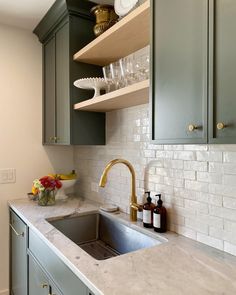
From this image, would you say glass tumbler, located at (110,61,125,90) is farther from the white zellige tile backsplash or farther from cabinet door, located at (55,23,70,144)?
cabinet door, located at (55,23,70,144)

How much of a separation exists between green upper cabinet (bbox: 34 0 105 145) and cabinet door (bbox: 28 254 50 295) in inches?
34.2

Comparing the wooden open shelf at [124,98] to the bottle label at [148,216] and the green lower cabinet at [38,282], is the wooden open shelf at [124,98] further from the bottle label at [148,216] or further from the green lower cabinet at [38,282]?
the green lower cabinet at [38,282]

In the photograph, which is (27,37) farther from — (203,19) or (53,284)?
(53,284)

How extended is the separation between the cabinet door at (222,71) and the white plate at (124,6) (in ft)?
2.30

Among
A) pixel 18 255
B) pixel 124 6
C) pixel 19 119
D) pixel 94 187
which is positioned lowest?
pixel 18 255

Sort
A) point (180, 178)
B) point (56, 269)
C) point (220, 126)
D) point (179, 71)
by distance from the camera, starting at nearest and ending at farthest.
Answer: point (220, 126)
point (179, 71)
point (56, 269)
point (180, 178)

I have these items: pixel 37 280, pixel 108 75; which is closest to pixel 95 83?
pixel 108 75

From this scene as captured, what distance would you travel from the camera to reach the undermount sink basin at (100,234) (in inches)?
61.7

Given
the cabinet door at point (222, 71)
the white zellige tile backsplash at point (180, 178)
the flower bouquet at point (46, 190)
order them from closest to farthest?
the cabinet door at point (222, 71)
the white zellige tile backsplash at point (180, 178)
the flower bouquet at point (46, 190)

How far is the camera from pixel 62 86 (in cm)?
201

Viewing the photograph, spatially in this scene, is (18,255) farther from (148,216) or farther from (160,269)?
(160,269)

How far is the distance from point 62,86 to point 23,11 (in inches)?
26.1

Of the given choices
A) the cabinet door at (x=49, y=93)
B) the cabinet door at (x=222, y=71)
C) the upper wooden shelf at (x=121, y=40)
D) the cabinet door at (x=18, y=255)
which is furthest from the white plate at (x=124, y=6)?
the cabinet door at (x=18, y=255)

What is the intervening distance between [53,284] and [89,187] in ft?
3.45
